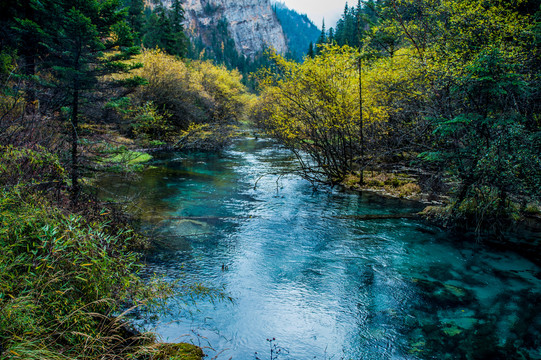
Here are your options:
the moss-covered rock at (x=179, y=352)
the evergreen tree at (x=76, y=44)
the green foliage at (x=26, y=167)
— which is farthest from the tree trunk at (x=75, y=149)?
the moss-covered rock at (x=179, y=352)

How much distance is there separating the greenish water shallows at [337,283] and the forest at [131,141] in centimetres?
93

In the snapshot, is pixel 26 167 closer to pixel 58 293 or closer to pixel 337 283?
pixel 58 293

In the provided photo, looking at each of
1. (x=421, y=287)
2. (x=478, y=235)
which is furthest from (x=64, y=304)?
(x=478, y=235)

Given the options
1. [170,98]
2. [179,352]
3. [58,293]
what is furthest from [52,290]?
[170,98]

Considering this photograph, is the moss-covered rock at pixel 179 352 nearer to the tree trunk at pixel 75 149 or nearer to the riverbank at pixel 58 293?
the riverbank at pixel 58 293

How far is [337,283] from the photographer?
24.8 ft

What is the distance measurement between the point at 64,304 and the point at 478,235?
11.6m

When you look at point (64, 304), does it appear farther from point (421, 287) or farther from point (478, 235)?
point (478, 235)

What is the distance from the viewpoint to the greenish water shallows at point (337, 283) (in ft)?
18.3

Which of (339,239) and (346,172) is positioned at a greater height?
(346,172)

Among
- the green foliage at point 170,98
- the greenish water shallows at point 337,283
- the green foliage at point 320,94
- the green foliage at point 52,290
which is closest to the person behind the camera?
the green foliage at point 52,290

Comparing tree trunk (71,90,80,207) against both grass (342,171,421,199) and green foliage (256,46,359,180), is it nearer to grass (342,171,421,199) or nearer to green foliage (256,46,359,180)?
green foliage (256,46,359,180)

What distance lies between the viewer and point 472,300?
7.00m

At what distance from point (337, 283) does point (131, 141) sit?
9469mm
